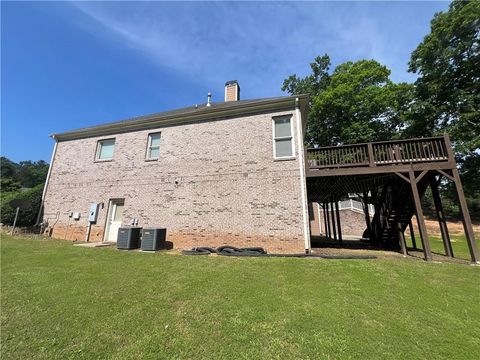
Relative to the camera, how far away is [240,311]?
3801 mm

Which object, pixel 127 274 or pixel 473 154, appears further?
pixel 473 154

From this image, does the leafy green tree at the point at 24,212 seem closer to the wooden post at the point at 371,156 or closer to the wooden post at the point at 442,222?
the wooden post at the point at 371,156

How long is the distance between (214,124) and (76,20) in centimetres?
653

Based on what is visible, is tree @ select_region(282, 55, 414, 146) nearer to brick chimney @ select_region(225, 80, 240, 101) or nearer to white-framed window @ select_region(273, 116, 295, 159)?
brick chimney @ select_region(225, 80, 240, 101)

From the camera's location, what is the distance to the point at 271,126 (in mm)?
9734

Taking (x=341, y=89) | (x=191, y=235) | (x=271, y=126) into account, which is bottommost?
(x=191, y=235)

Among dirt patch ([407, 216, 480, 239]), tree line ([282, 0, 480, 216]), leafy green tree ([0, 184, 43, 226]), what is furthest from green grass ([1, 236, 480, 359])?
dirt patch ([407, 216, 480, 239])

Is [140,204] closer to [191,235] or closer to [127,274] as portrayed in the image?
[191,235]

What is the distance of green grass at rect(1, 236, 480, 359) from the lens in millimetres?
2863

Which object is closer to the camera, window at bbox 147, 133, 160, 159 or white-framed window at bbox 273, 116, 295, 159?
white-framed window at bbox 273, 116, 295, 159

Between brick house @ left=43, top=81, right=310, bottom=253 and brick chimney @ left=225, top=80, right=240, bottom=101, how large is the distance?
441 centimetres

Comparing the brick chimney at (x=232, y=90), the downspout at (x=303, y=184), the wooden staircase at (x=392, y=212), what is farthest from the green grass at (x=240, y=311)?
the brick chimney at (x=232, y=90)

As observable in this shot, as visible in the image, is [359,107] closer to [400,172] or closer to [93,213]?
[400,172]

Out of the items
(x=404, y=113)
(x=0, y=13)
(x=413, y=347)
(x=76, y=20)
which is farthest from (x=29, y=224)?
(x=404, y=113)
